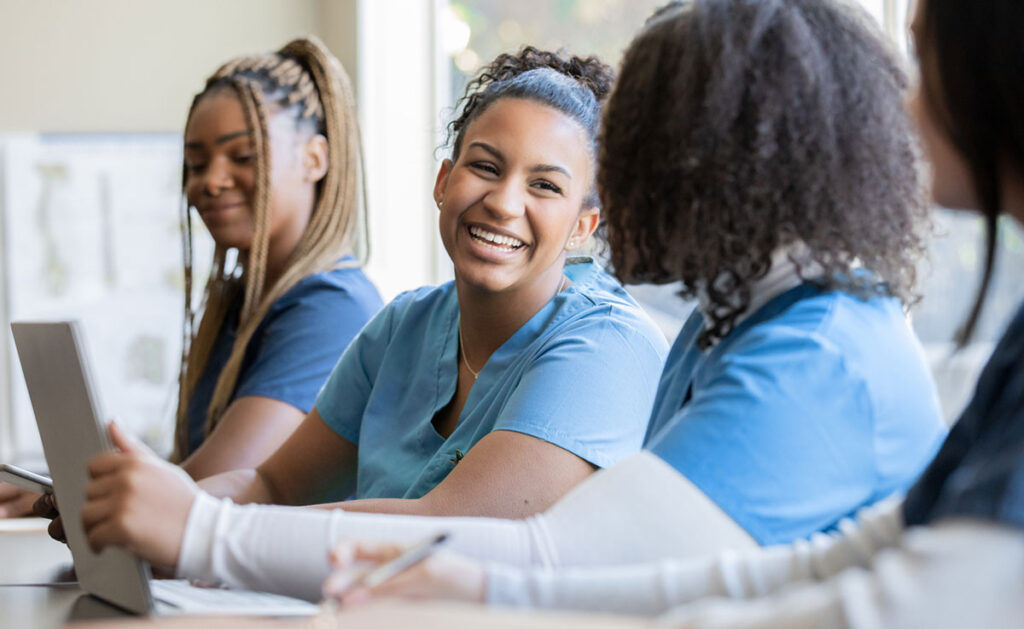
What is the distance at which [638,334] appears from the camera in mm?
1314

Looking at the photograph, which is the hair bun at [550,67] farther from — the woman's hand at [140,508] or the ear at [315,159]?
the woman's hand at [140,508]

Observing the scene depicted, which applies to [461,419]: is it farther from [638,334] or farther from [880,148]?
[880,148]

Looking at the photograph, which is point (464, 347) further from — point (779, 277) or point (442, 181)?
point (779, 277)

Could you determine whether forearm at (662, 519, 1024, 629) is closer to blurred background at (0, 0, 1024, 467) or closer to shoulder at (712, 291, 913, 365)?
shoulder at (712, 291, 913, 365)

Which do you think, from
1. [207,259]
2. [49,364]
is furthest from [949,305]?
[207,259]

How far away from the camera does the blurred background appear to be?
305cm

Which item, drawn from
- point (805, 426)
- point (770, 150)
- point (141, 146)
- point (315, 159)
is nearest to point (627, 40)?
point (770, 150)

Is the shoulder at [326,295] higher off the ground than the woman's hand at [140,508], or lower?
lower

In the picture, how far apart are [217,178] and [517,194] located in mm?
851

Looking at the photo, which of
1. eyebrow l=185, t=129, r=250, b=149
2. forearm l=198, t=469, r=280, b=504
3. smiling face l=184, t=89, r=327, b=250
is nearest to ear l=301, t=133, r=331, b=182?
smiling face l=184, t=89, r=327, b=250

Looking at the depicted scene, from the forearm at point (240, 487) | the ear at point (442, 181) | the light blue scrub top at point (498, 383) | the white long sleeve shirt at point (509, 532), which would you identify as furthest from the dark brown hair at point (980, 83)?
the forearm at point (240, 487)

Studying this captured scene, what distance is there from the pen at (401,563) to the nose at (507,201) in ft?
2.24

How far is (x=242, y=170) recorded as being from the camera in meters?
2.05

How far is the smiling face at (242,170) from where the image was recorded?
2.03m
